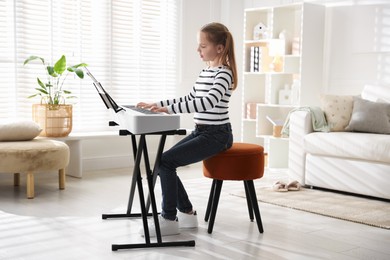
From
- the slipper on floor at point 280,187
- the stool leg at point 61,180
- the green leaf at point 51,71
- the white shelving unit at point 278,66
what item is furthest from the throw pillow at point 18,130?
the white shelving unit at point 278,66

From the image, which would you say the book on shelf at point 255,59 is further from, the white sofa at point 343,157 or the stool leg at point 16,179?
the stool leg at point 16,179

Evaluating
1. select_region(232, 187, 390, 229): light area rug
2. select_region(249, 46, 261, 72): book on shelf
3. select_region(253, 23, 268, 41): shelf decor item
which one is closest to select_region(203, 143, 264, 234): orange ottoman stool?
select_region(232, 187, 390, 229): light area rug

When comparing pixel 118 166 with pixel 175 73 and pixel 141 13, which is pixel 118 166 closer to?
pixel 175 73

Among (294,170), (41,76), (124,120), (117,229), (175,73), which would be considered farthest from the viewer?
(175,73)

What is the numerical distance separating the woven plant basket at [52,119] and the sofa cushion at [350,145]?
1984 mm

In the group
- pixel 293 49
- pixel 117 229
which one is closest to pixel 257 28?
pixel 293 49

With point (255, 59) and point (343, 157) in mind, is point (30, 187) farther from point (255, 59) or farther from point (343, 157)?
point (255, 59)

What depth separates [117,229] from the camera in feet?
9.98

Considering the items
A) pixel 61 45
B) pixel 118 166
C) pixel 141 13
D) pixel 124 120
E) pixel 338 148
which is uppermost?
pixel 141 13

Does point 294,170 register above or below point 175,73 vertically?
below

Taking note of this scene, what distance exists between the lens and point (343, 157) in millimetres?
4152

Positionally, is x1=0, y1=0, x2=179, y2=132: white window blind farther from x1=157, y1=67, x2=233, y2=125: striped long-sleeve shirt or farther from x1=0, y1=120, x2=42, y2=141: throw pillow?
x1=157, y1=67, x2=233, y2=125: striped long-sleeve shirt

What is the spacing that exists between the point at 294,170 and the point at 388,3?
1754 millimetres

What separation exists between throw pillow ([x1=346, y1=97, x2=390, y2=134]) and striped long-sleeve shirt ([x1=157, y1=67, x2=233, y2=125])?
1743 millimetres
